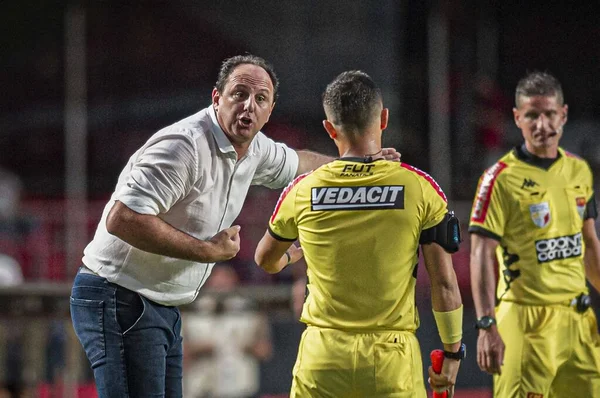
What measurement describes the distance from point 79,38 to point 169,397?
10488mm

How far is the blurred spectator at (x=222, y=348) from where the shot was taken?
6.93m

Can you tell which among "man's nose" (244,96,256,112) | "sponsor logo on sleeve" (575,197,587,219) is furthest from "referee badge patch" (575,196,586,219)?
"man's nose" (244,96,256,112)

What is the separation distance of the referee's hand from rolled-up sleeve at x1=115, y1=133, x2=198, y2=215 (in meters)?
1.61

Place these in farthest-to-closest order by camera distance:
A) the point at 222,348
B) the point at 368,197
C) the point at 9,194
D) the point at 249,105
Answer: the point at 9,194 → the point at 222,348 → the point at 249,105 → the point at 368,197

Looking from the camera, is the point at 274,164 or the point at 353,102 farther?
the point at 274,164

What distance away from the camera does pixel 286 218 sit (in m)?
3.21

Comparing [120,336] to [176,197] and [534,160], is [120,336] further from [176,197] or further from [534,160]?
[534,160]

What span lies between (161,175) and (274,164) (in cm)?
82

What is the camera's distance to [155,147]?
3324 mm

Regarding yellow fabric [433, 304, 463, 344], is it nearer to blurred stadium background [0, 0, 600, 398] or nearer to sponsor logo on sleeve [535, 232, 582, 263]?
sponsor logo on sleeve [535, 232, 582, 263]

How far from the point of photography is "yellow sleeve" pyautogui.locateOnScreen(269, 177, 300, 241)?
10.5ft

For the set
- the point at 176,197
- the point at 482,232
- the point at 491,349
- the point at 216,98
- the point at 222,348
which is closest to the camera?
the point at 176,197

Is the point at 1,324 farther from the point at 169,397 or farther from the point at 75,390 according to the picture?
the point at 169,397

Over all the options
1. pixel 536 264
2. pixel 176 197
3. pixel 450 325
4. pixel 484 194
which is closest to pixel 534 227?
pixel 536 264
